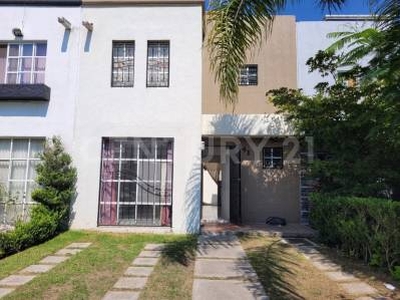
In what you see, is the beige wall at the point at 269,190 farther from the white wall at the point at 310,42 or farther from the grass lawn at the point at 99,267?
the grass lawn at the point at 99,267

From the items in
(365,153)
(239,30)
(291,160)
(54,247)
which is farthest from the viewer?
(291,160)

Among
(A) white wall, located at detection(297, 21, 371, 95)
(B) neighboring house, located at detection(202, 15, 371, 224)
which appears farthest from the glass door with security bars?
(A) white wall, located at detection(297, 21, 371, 95)

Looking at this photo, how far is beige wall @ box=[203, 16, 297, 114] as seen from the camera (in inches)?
714

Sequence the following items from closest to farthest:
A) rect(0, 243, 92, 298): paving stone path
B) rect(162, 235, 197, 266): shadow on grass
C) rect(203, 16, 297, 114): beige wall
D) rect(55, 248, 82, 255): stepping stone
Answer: rect(0, 243, 92, 298): paving stone path, rect(162, 235, 197, 266): shadow on grass, rect(55, 248, 82, 255): stepping stone, rect(203, 16, 297, 114): beige wall

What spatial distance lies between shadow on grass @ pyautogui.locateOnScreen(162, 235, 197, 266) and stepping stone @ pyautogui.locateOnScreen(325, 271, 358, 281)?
3160mm

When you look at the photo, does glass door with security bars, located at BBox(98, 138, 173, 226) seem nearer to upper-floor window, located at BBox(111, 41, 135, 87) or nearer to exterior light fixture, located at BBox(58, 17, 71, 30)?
upper-floor window, located at BBox(111, 41, 135, 87)

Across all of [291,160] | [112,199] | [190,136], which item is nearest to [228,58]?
[190,136]

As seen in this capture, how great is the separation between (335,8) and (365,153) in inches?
231

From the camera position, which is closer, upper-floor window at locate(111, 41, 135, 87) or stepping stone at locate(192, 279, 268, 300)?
stepping stone at locate(192, 279, 268, 300)

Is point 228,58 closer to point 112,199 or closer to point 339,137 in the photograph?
point 339,137

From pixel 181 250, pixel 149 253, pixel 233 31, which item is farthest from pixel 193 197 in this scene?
pixel 233 31

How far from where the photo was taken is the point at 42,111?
13.5 meters

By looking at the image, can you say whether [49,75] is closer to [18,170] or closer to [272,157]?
[18,170]

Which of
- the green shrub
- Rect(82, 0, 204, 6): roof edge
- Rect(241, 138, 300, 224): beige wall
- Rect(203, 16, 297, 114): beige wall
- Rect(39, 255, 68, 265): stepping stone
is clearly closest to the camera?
Rect(39, 255, 68, 265): stepping stone
